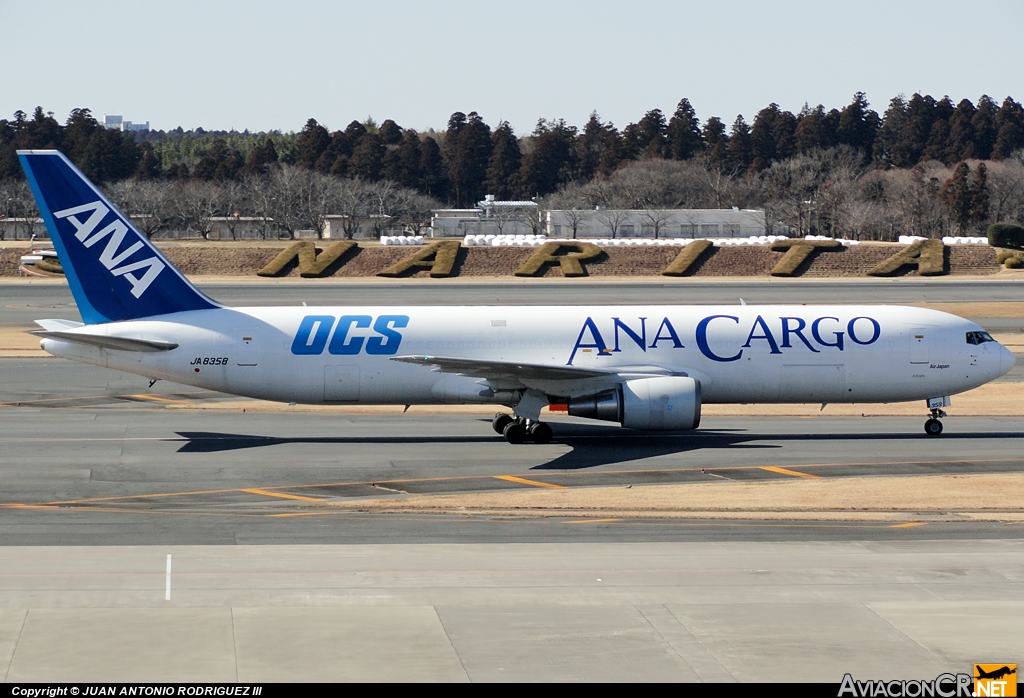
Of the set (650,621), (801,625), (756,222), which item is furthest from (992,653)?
(756,222)

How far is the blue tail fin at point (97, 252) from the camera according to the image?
35.7m

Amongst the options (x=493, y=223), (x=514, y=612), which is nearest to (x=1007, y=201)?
(x=493, y=223)

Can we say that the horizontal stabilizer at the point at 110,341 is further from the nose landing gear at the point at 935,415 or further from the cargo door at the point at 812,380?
the nose landing gear at the point at 935,415

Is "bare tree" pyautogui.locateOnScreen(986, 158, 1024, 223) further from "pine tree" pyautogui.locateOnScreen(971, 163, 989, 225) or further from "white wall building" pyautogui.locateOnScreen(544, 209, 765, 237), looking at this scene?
"white wall building" pyautogui.locateOnScreen(544, 209, 765, 237)

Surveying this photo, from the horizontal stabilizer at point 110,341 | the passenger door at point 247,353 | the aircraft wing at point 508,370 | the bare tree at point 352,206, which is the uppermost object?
the bare tree at point 352,206

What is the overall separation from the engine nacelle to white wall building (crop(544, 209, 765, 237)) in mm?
134623

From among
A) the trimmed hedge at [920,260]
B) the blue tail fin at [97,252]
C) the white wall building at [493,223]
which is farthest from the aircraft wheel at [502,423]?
the white wall building at [493,223]

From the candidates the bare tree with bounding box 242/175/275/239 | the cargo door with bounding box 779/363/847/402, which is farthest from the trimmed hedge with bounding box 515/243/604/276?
the cargo door with bounding box 779/363/847/402

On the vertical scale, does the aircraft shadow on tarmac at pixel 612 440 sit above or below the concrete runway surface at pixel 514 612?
below

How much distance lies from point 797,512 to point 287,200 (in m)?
166

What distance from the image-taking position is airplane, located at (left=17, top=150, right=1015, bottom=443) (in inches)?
1415

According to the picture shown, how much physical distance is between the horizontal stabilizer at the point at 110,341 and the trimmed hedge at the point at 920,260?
325 feet

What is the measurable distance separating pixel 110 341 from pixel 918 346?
2621 cm

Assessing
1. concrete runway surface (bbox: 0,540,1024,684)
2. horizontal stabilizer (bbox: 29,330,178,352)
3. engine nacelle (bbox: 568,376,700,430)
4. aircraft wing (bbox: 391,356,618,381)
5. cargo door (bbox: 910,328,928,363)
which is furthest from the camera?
cargo door (bbox: 910,328,928,363)
